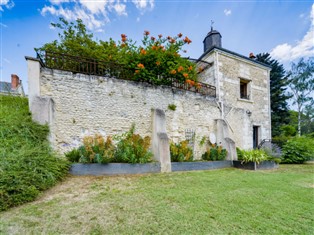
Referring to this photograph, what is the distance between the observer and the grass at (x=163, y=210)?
199 cm

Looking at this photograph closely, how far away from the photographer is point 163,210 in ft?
8.09

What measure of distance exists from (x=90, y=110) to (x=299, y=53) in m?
22.9

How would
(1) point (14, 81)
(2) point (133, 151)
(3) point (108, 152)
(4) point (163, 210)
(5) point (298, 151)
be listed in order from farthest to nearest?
(1) point (14, 81) < (5) point (298, 151) < (2) point (133, 151) < (3) point (108, 152) < (4) point (163, 210)

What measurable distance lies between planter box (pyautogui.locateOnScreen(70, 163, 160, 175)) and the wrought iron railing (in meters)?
3.44

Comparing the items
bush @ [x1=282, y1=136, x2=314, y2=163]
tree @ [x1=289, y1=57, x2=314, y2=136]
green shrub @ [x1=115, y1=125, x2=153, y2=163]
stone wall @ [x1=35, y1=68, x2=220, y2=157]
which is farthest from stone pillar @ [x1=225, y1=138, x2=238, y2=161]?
tree @ [x1=289, y1=57, x2=314, y2=136]

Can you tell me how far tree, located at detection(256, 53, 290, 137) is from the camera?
14.9 m

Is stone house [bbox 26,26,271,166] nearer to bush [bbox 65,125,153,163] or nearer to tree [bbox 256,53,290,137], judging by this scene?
bush [bbox 65,125,153,163]

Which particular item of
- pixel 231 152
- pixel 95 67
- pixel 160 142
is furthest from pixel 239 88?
pixel 95 67

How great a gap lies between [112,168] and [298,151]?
10.1 meters

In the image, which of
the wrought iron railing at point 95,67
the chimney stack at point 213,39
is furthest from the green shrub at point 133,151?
the chimney stack at point 213,39

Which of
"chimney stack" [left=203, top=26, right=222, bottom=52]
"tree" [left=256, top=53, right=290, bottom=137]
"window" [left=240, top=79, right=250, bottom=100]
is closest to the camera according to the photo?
"window" [left=240, top=79, right=250, bottom=100]

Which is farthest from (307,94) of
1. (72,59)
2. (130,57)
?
(72,59)

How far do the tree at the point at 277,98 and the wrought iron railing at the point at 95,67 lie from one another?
11419 mm

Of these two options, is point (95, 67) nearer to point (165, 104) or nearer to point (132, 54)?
point (132, 54)
